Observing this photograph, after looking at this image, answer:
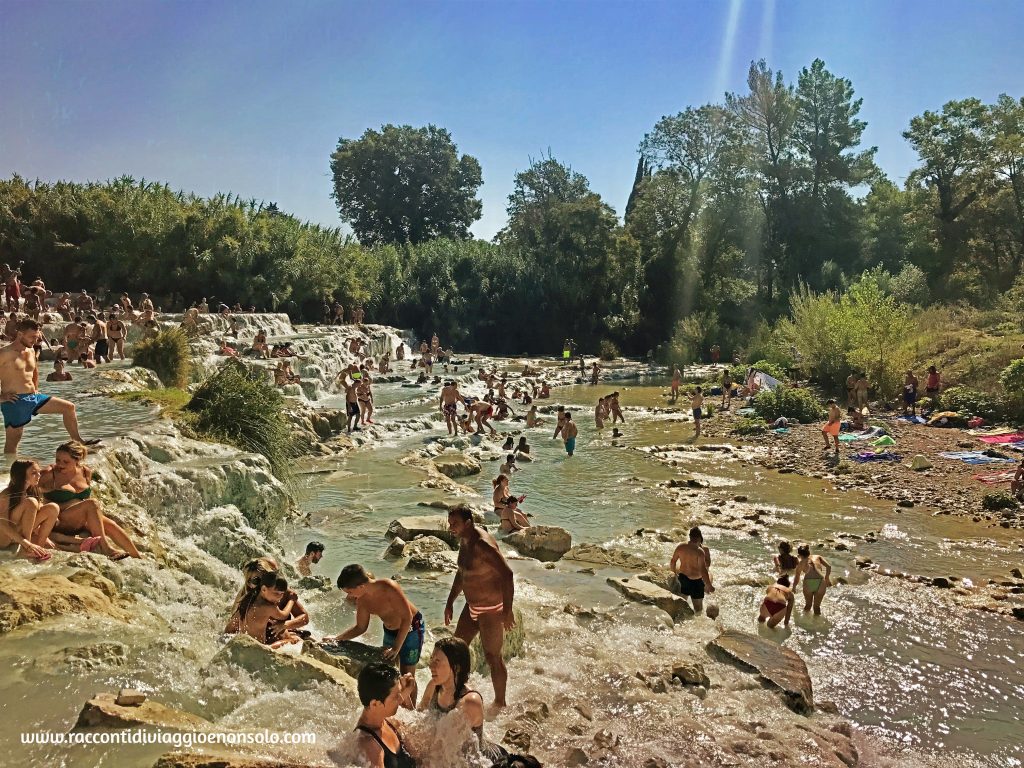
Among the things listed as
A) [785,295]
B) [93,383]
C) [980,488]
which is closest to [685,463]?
[980,488]

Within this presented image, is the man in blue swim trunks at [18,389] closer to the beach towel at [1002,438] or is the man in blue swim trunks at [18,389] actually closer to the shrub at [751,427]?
the shrub at [751,427]

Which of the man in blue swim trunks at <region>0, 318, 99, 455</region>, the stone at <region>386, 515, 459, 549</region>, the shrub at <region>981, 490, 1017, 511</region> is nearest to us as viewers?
the man in blue swim trunks at <region>0, 318, 99, 455</region>

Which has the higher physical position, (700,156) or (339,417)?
(700,156)

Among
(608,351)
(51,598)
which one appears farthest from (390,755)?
(608,351)

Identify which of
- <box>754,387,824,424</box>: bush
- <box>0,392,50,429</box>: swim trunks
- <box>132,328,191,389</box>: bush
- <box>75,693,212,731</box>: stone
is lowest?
<box>75,693,212,731</box>: stone

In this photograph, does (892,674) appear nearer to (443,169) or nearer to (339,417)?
(339,417)

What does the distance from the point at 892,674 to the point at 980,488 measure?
27.0ft

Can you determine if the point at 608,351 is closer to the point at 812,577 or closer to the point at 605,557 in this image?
the point at 605,557

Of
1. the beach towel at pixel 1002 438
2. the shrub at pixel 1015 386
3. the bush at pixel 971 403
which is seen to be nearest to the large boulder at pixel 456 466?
the beach towel at pixel 1002 438

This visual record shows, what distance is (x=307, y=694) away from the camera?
4863 millimetres

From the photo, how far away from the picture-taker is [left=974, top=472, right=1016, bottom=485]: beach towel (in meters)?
13.4

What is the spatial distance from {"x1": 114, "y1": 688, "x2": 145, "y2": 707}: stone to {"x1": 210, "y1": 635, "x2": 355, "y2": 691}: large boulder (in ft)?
2.84

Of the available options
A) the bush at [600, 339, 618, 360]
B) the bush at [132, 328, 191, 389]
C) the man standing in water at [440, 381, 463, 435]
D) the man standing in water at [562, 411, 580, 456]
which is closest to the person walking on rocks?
the man standing in water at [562, 411, 580, 456]

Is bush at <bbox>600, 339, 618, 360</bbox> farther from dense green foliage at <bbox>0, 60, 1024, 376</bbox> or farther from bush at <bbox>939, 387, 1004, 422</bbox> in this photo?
bush at <bbox>939, 387, 1004, 422</bbox>
